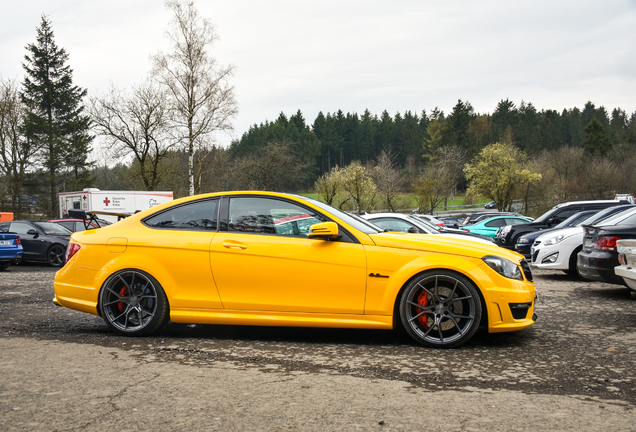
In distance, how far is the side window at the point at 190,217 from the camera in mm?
5520

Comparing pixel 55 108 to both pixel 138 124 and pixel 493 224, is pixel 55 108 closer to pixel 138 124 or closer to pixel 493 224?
pixel 138 124

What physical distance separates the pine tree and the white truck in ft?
50.1

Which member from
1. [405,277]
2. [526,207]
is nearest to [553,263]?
[405,277]

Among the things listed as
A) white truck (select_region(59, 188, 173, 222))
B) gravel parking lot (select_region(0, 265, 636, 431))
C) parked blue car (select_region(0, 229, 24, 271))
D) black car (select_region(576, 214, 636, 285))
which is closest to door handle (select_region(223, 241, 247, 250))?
gravel parking lot (select_region(0, 265, 636, 431))

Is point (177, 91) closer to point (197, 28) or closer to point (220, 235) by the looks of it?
point (197, 28)

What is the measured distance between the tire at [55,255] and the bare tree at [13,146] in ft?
89.7

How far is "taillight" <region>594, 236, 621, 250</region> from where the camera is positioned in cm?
791

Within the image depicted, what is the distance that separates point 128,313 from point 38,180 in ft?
139

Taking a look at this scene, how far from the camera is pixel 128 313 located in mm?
5523

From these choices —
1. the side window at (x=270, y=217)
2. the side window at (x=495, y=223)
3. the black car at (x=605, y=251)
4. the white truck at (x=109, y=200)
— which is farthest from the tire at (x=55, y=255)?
the side window at (x=495, y=223)

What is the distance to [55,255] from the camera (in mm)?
16281

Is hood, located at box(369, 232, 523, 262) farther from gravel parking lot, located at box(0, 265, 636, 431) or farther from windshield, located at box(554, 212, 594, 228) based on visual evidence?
windshield, located at box(554, 212, 594, 228)

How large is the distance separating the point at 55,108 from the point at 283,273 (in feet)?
148

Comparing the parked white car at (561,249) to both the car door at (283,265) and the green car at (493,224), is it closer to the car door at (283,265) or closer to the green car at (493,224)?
the car door at (283,265)
